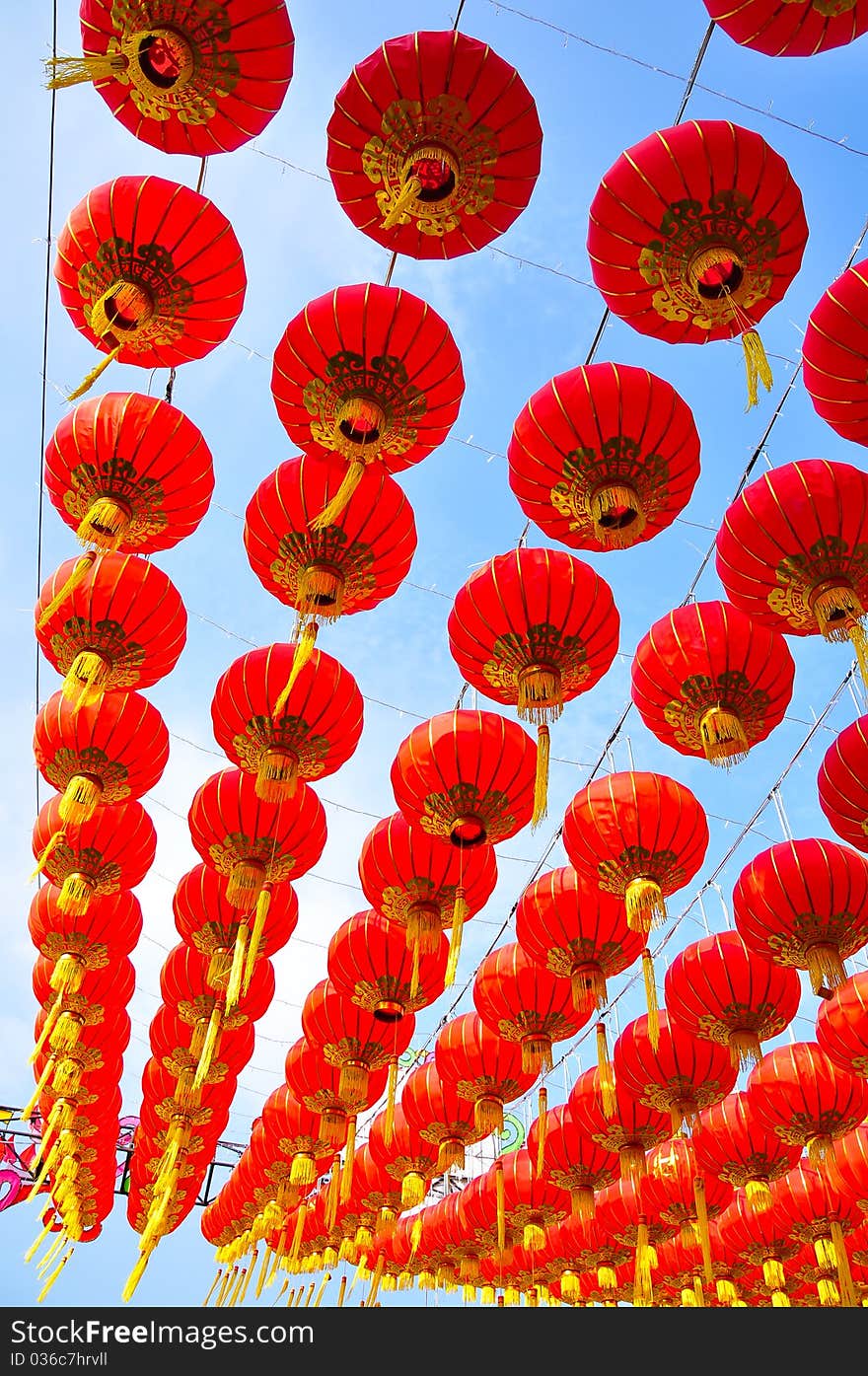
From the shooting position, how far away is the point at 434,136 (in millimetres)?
3307

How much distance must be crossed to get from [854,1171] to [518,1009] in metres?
2.89

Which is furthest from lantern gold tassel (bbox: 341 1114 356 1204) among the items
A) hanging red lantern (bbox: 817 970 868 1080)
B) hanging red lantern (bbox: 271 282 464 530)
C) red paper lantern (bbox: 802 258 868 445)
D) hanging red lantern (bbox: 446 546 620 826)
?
red paper lantern (bbox: 802 258 868 445)

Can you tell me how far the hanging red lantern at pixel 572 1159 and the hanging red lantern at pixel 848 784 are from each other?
11.6ft

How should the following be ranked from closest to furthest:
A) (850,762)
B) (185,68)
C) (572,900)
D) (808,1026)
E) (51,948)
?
(185,68) < (850,762) < (572,900) < (51,948) < (808,1026)

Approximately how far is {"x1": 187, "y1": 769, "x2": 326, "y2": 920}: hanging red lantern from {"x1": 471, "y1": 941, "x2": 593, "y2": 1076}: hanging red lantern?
1.60m

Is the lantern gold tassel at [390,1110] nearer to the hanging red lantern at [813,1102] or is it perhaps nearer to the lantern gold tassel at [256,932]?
the lantern gold tassel at [256,932]

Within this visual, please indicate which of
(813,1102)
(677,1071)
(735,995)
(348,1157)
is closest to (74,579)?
(735,995)

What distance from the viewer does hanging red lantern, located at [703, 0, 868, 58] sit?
9.92 feet

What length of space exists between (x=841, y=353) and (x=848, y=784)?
7.17 feet

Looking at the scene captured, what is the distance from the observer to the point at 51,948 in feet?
22.7

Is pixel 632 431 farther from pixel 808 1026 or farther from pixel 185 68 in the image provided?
pixel 808 1026

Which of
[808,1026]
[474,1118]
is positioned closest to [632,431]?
[474,1118]

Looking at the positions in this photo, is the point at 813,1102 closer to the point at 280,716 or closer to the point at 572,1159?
the point at 572,1159

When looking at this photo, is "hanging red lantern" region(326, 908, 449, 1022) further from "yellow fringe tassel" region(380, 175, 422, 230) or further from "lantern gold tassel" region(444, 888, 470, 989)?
"yellow fringe tassel" region(380, 175, 422, 230)
